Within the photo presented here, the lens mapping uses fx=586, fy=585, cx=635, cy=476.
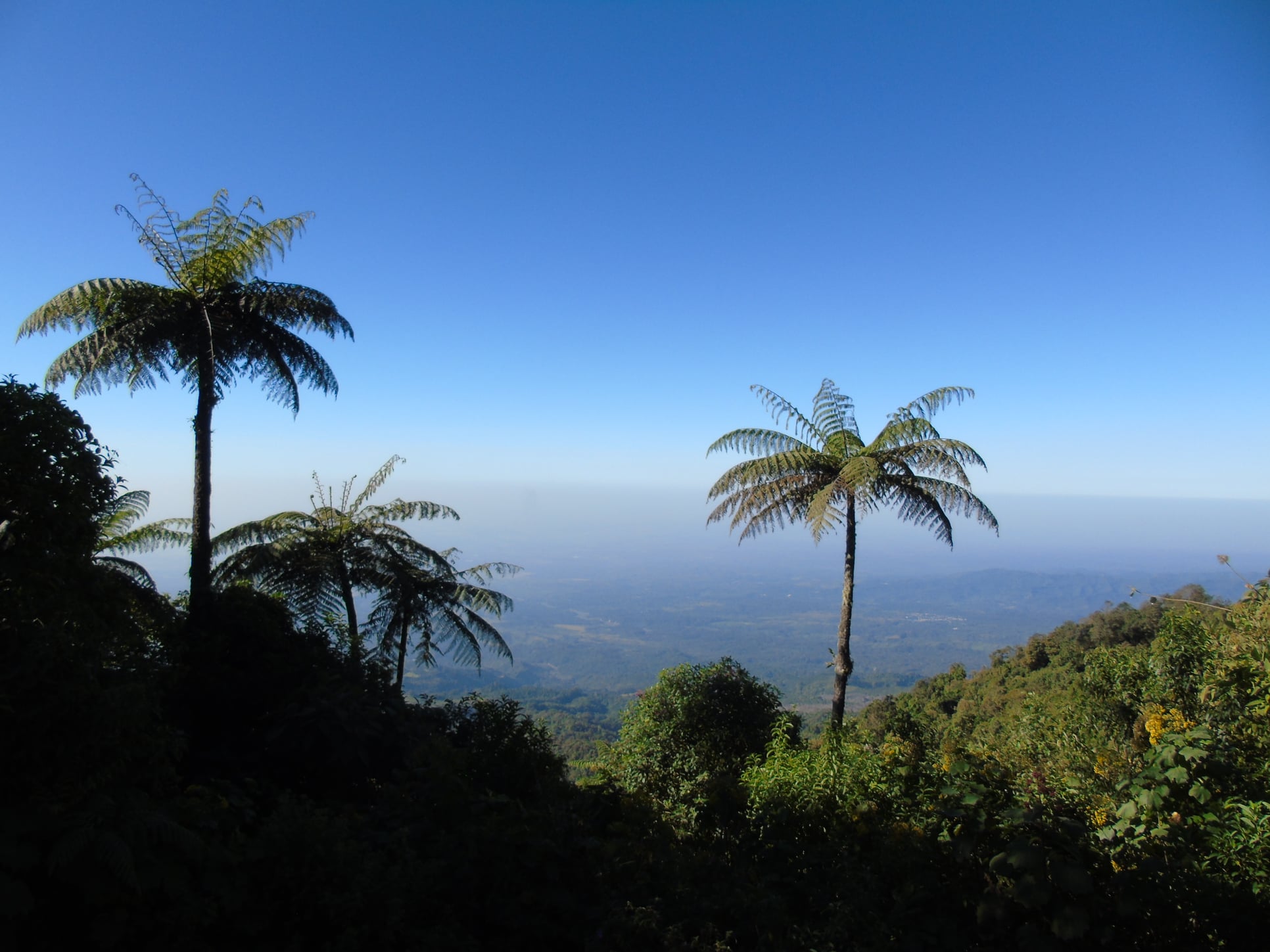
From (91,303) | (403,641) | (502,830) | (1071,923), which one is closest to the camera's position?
(1071,923)

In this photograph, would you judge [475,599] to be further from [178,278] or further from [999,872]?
[999,872]

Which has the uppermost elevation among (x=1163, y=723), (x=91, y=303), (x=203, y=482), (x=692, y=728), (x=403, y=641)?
(x=91, y=303)

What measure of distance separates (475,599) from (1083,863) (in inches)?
447

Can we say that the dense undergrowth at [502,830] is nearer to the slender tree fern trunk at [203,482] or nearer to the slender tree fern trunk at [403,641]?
the slender tree fern trunk at [203,482]

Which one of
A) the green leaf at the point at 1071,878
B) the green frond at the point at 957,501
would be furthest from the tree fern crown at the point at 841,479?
the green leaf at the point at 1071,878

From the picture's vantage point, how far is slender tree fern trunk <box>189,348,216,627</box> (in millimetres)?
8766

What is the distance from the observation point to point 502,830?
383cm

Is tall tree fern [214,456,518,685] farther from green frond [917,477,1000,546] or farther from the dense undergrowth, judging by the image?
green frond [917,477,1000,546]

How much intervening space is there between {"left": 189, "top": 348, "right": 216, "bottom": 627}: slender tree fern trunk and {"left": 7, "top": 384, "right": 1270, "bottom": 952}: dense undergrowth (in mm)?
2839

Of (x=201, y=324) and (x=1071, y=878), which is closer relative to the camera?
(x=1071, y=878)

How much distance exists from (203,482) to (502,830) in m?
8.18

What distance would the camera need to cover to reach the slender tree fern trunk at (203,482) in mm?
8766

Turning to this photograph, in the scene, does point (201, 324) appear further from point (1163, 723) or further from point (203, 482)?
point (1163, 723)

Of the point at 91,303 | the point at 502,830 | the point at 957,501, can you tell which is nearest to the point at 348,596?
the point at 91,303
